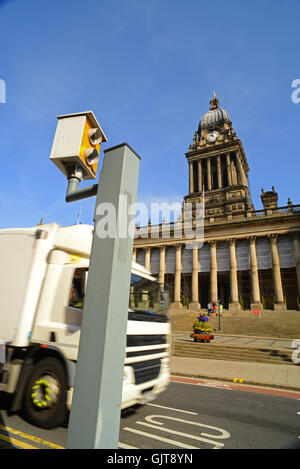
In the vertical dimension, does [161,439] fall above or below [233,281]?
below

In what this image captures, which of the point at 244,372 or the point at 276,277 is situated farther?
the point at 276,277

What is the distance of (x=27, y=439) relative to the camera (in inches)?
148

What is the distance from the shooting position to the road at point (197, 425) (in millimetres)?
3881

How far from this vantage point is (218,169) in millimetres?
56500

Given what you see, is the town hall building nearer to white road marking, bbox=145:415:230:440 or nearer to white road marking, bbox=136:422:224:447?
white road marking, bbox=145:415:230:440

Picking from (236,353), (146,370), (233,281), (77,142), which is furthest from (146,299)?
(233,281)

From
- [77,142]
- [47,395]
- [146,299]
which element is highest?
[77,142]

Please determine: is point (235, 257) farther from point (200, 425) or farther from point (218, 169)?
point (200, 425)

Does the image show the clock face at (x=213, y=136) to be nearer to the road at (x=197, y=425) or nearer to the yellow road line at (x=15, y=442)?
the road at (x=197, y=425)

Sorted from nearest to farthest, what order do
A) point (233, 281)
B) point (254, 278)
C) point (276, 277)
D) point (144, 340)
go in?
1. point (144, 340)
2. point (276, 277)
3. point (254, 278)
4. point (233, 281)

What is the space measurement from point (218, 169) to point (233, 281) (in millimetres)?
30562

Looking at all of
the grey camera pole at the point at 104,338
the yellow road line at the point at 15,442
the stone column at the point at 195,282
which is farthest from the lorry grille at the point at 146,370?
the stone column at the point at 195,282

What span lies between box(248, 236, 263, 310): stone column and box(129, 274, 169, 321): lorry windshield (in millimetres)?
29644
